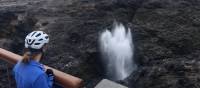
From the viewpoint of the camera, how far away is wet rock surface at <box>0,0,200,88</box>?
23.5ft

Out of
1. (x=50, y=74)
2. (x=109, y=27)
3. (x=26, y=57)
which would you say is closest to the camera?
(x=50, y=74)

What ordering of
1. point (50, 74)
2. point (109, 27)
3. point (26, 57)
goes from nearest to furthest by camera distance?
point (50, 74)
point (26, 57)
point (109, 27)

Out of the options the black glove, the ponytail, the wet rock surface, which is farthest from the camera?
the wet rock surface

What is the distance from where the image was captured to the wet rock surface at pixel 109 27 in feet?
23.5

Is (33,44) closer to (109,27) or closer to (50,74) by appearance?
(50,74)

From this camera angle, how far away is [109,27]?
945 cm

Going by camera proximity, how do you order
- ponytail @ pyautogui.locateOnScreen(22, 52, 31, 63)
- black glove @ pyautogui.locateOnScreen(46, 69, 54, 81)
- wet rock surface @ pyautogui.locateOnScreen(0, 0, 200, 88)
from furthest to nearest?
wet rock surface @ pyautogui.locateOnScreen(0, 0, 200, 88) → ponytail @ pyautogui.locateOnScreen(22, 52, 31, 63) → black glove @ pyautogui.locateOnScreen(46, 69, 54, 81)

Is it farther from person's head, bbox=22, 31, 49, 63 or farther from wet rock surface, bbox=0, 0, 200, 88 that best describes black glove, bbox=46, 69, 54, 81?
wet rock surface, bbox=0, 0, 200, 88

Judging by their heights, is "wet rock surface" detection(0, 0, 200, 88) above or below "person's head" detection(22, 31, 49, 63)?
below

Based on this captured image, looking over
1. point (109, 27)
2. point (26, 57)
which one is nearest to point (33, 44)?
point (26, 57)

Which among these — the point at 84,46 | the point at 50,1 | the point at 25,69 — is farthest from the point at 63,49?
the point at 25,69

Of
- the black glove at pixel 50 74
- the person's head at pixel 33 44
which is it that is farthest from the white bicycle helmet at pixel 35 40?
the black glove at pixel 50 74

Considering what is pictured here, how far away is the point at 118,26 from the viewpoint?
9.59 meters

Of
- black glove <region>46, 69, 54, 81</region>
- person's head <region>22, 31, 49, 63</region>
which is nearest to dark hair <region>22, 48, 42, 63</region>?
person's head <region>22, 31, 49, 63</region>
